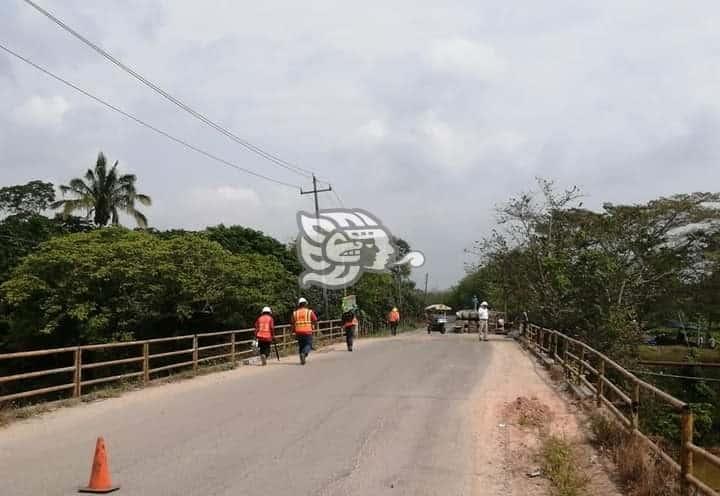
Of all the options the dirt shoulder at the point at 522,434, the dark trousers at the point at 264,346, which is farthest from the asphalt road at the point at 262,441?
the dark trousers at the point at 264,346

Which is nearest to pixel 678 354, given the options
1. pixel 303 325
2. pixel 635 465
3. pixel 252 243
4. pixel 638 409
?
pixel 252 243

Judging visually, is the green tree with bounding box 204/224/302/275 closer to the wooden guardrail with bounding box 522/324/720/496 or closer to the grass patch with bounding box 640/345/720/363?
the grass patch with bounding box 640/345/720/363

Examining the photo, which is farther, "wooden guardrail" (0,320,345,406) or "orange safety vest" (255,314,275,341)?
"orange safety vest" (255,314,275,341)

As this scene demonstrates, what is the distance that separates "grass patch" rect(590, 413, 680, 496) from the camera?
6.77 meters

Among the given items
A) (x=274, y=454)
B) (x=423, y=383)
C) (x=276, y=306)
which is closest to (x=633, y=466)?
(x=274, y=454)

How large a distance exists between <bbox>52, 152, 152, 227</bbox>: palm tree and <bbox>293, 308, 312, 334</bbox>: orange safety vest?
29.5 meters

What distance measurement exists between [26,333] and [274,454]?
25465mm

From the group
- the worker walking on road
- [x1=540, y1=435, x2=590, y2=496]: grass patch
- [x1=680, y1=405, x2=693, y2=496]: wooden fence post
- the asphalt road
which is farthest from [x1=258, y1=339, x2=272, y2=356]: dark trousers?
the worker walking on road

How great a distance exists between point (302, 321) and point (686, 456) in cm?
1413

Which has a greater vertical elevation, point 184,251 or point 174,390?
point 184,251

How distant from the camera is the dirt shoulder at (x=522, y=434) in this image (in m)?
7.54

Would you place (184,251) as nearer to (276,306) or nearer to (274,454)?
(276,306)

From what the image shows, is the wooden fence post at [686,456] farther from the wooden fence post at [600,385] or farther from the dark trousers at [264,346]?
the dark trousers at [264,346]

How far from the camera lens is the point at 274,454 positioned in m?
8.40
